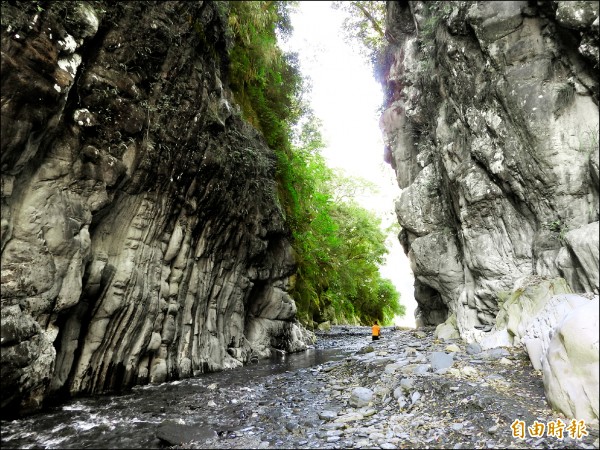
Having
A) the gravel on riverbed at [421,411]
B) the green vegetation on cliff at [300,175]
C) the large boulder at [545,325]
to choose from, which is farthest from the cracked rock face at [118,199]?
the large boulder at [545,325]

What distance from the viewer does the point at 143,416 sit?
25.3ft

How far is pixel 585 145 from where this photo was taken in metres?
10.5

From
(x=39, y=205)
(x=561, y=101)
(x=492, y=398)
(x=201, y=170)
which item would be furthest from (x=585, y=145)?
(x=39, y=205)

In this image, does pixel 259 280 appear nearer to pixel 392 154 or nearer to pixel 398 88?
pixel 392 154

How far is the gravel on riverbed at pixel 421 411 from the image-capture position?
5.71 m

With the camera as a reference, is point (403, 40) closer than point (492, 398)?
No

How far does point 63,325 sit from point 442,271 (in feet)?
49.6

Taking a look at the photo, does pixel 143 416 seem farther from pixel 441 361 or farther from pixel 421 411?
pixel 441 361

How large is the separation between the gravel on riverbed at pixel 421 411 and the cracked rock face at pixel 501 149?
3.59 m

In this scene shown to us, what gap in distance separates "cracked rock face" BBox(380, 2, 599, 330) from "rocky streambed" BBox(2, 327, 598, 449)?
12.1 feet

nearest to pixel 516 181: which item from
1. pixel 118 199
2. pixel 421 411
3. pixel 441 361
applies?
pixel 441 361

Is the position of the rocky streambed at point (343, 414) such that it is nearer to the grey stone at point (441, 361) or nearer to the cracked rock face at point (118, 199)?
the grey stone at point (441, 361)

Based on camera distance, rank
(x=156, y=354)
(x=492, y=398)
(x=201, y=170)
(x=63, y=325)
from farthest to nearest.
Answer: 1. (x=201, y=170)
2. (x=156, y=354)
3. (x=63, y=325)
4. (x=492, y=398)

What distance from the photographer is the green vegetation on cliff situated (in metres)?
18.4
